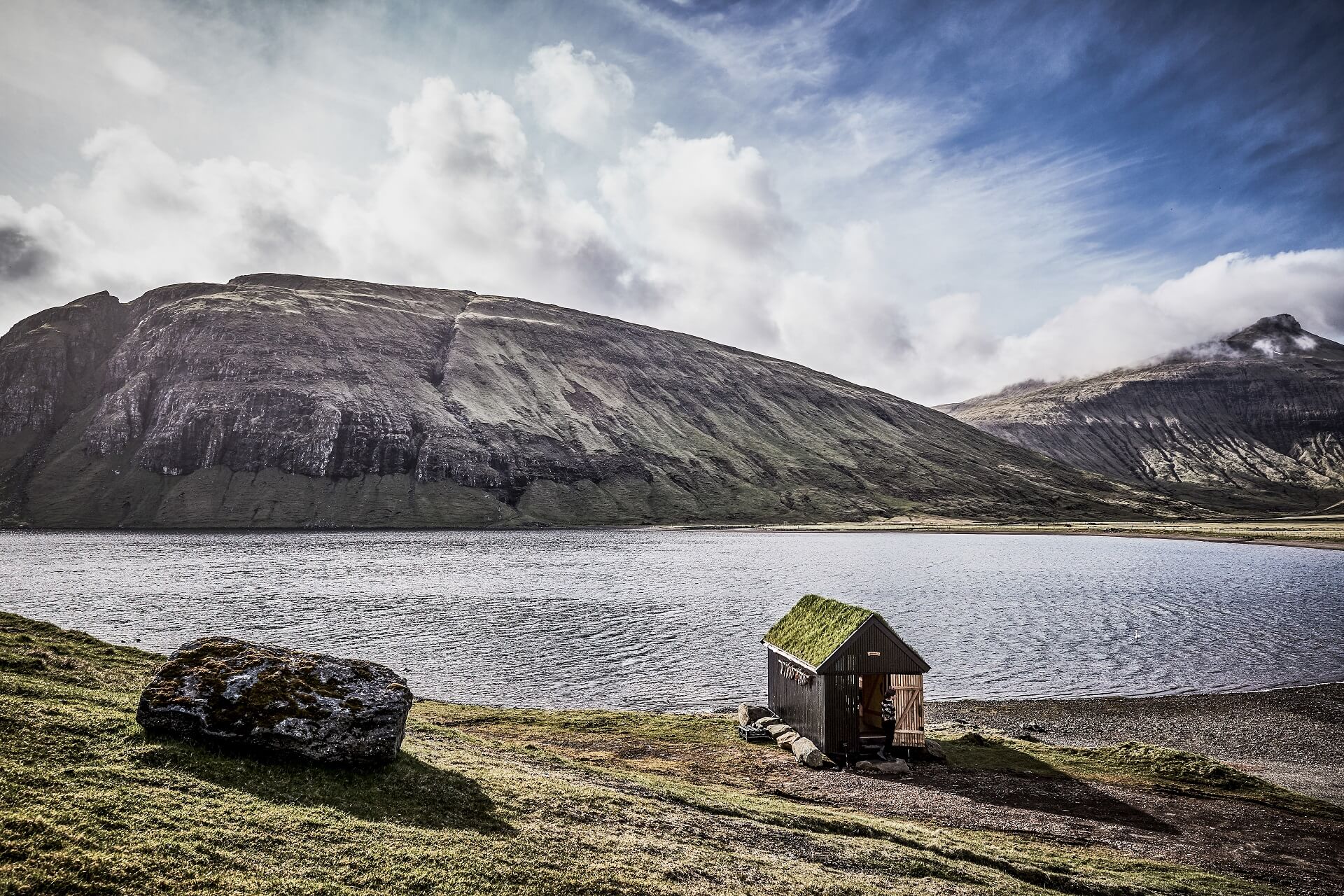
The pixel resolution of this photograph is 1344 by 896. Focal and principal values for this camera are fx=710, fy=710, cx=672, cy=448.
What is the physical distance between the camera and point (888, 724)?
3562cm

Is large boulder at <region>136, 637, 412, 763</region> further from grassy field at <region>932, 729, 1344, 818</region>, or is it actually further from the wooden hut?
grassy field at <region>932, 729, 1344, 818</region>

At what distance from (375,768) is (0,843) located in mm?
9575

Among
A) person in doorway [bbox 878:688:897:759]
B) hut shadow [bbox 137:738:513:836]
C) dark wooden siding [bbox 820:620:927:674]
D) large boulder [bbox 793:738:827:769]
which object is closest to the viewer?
hut shadow [bbox 137:738:513:836]

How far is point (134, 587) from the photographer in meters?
92.1

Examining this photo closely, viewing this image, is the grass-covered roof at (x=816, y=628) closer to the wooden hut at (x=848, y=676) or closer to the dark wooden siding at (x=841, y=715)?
the wooden hut at (x=848, y=676)

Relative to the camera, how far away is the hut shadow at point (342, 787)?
1764 cm

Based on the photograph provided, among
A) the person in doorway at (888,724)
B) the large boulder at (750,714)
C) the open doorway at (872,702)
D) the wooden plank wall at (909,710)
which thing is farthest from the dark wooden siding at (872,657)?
the large boulder at (750,714)

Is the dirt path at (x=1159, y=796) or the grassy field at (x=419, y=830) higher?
the grassy field at (x=419, y=830)

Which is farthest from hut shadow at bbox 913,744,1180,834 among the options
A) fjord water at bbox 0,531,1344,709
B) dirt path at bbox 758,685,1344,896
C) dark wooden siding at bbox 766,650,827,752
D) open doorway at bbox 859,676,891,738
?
fjord water at bbox 0,531,1344,709

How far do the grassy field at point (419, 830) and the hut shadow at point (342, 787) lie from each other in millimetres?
63

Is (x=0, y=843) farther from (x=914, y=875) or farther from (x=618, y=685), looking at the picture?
(x=618, y=685)

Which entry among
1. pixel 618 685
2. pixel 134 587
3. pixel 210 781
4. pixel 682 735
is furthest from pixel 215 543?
pixel 210 781

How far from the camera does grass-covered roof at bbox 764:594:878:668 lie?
35.7m

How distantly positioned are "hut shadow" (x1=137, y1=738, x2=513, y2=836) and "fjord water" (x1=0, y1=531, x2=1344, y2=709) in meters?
28.0
